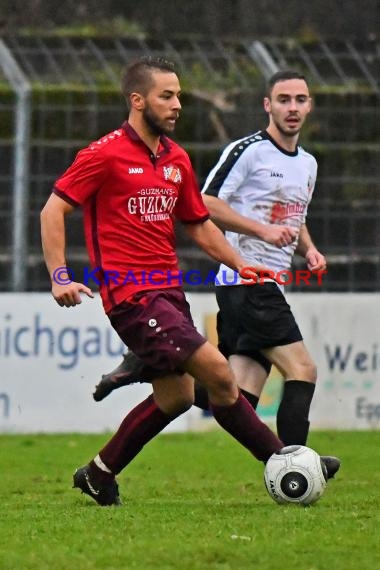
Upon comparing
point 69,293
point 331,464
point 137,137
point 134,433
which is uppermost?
point 137,137

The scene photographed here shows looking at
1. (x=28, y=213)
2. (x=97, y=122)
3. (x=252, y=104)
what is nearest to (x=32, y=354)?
(x=28, y=213)

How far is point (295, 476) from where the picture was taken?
6.79 m

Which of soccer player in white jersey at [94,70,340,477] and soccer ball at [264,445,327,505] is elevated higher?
soccer player in white jersey at [94,70,340,477]

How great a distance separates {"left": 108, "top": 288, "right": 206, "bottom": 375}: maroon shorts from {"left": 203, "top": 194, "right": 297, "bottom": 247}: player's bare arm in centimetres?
85

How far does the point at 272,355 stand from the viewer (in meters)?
7.85

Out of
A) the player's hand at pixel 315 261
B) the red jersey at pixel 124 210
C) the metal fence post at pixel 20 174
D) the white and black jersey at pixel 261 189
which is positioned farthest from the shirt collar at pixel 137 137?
the metal fence post at pixel 20 174

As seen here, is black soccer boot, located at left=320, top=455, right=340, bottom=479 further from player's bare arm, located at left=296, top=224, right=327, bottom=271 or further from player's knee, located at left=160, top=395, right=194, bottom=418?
player's bare arm, located at left=296, top=224, right=327, bottom=271

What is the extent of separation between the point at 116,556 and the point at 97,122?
7.91m

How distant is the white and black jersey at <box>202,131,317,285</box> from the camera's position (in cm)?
802

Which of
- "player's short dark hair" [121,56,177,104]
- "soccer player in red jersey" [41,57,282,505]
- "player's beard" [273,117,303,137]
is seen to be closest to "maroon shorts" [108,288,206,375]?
"soccer player in red jersey" [41,57,282,505]

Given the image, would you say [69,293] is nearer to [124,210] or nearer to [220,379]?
[124,210]

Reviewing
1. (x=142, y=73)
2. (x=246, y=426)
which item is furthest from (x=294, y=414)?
(x=142, y=73)

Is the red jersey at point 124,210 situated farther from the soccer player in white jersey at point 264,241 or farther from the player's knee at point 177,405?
the soccer player in white jersey at point 264,241

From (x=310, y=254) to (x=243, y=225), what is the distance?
60 centimetres
